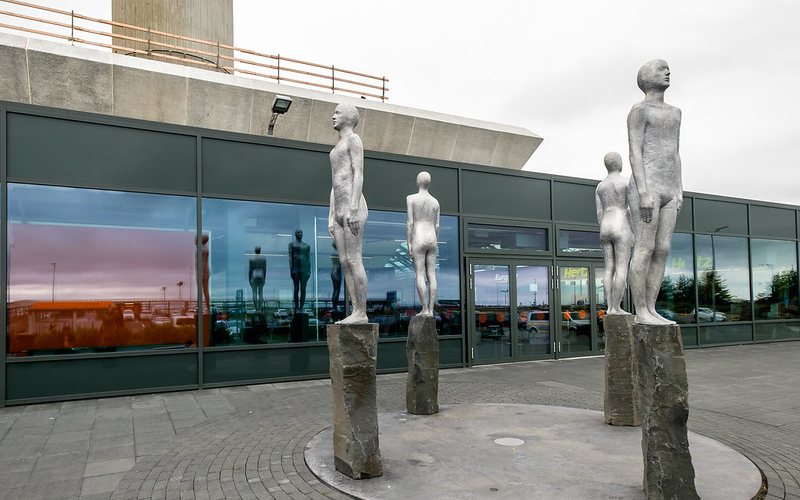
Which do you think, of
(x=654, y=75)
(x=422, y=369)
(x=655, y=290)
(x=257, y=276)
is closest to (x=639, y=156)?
(x=654, y=75)

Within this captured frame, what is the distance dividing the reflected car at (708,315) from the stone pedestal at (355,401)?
13.3m

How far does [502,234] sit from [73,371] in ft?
27.9

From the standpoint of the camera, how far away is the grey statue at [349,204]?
18.1 ft

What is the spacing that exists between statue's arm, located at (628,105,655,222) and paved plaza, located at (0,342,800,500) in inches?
93.2

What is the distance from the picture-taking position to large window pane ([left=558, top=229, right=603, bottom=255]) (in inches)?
529

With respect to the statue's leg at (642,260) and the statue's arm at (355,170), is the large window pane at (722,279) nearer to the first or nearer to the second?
the statue's leg at (642,260)

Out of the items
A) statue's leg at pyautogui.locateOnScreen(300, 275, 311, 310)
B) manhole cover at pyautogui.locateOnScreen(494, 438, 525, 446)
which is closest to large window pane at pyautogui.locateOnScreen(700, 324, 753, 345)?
statue's leg at pyautogui.locateOnScreen(300, 275, 311, 310)

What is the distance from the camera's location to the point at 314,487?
15.0 feet

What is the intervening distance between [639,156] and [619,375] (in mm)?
3052

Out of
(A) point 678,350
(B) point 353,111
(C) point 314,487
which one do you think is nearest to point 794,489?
(A) point 678,350

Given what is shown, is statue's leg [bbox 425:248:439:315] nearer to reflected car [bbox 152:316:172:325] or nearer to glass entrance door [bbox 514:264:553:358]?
reflected car [bbox 152:316:172:325]

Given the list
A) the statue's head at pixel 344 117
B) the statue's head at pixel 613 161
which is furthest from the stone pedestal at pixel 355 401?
the statue's head at pixel 613 161

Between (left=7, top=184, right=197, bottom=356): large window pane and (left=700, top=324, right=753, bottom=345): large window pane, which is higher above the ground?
(left=7, top=184, right=197, bottom=356): large window pane

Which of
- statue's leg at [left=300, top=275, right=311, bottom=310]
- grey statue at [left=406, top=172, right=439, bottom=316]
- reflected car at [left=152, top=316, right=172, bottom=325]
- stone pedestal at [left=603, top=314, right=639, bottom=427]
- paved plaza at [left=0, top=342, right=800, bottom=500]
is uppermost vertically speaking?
grey statue at [left=406, top=172, right=439, bottom=316]
